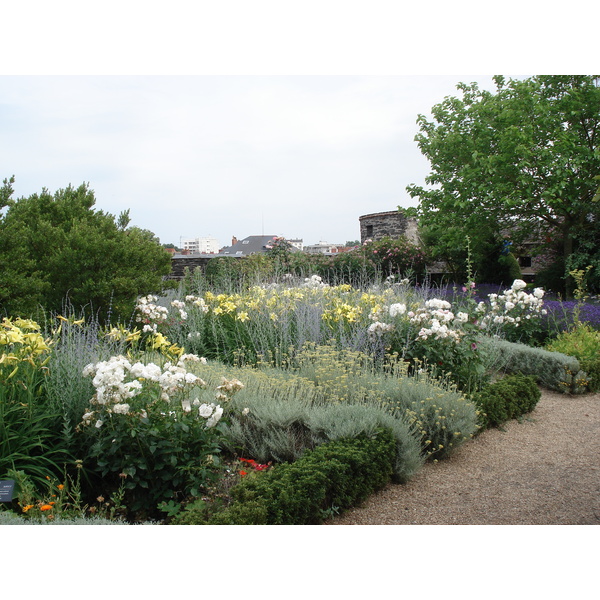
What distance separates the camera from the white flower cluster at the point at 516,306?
21.1ft

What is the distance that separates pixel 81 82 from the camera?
4277 mm

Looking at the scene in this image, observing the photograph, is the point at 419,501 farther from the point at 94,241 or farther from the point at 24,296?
the point at 94,241

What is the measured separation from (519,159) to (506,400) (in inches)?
271

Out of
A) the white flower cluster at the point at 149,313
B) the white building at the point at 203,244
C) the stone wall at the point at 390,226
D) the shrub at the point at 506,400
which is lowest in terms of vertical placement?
the shrub at the point at 506,400

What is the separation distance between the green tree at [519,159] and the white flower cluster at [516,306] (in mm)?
3079

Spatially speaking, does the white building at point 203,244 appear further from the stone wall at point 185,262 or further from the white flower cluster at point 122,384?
the white flower cluster at point 122,384

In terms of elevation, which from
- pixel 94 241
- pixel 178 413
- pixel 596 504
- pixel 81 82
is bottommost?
pixel 596 504

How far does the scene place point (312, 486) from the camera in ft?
8.29

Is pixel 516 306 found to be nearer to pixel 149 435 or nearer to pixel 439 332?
pixel 439 332

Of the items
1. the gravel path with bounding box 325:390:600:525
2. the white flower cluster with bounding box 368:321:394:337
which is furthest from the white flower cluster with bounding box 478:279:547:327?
the gravel path with bounding box 325:390:600:525

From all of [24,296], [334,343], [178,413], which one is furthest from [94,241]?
[178,413]

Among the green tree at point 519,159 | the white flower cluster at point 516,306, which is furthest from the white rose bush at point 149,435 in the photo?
the green tree at point 519,159

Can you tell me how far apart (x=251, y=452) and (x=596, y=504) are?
2.13m

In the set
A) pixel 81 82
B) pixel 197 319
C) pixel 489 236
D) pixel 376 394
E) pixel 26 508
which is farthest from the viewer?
pixel 489 236
